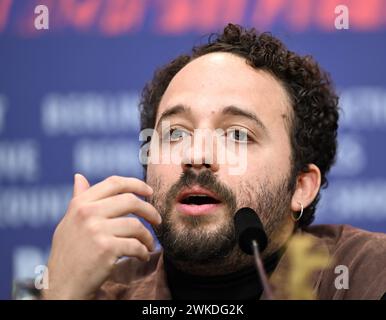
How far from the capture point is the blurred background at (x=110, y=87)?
172cm

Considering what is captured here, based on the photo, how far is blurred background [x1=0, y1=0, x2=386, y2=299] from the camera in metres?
1.72

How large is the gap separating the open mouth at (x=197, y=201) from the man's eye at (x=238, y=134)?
0.15 meters

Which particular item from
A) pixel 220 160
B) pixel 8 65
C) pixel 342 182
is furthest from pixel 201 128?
pixel 8 65

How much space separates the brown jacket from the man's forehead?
304mm

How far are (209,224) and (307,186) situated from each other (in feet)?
1.12

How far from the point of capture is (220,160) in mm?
1240

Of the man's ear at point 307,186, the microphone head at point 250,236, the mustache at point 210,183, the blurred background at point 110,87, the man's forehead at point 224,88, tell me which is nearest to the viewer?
the microphone head at point 250,236

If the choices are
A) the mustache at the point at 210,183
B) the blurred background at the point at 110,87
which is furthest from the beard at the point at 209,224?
the blurred background at the point at 110,87

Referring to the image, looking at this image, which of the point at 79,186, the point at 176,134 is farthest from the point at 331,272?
the point at 79,186

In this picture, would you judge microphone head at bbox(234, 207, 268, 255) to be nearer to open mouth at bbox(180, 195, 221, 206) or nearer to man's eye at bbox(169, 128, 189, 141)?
Result: open mouth at bbox(180, 195, 221, 206)

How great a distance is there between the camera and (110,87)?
180cm

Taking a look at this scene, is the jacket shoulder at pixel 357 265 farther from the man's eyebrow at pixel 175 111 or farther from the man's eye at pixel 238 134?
the man's eyebrow at pixel 175 111

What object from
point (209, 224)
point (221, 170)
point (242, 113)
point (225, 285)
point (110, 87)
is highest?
point (110, 87)

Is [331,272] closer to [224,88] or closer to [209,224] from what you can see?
[209,224]
